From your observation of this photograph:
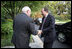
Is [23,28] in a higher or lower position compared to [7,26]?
higher

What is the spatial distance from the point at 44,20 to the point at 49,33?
349mm

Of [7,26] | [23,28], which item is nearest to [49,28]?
[23,28]

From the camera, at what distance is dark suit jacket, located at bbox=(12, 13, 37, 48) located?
8.14 feet

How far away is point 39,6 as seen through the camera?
4426 mm

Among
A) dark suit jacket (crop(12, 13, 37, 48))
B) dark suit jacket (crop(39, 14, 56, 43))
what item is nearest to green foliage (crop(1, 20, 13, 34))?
dark suit jacket (crop(12, 13, 37, 48))

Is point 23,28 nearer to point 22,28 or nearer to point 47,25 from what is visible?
point 22,28

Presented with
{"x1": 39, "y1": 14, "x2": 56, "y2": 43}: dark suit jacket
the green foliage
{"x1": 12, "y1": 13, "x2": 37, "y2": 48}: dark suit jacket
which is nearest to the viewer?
{"x1": 12, "y1": 13, "x2": 37, "y2": 48}: dark suit jacket

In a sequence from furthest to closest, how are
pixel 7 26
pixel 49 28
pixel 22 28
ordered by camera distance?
1. pixel 7 26
2. pixel 49 28
3. pixel 22 28

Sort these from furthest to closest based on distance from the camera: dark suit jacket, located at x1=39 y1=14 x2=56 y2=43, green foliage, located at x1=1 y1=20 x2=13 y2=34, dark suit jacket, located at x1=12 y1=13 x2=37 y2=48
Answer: green foliage, located at x1=1 y1=20 x2=13 y2=34 < dark suit jacket, located at x1=39 y1=14 x2=56 y2=43 < dark suit jacket, located at x1=12 y1=13 x2=37 y2=48

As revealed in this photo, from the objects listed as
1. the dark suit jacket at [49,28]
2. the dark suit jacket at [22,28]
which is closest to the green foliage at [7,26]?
the dark suit jacket at [22,28]

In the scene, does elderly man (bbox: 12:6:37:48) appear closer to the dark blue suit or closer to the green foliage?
the dark blue suit

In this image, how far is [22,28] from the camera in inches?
98.7

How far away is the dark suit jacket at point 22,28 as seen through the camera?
2.48m

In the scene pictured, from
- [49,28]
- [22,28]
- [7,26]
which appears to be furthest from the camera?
[7,26]
